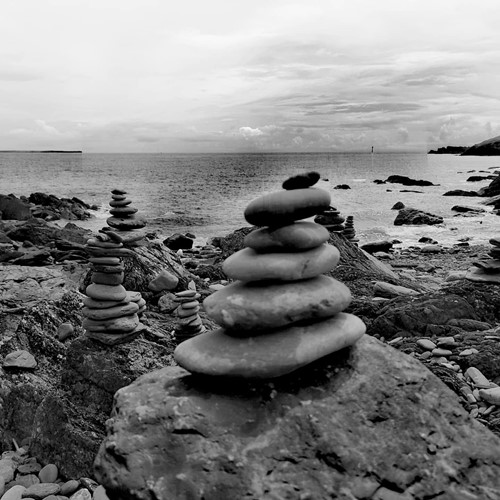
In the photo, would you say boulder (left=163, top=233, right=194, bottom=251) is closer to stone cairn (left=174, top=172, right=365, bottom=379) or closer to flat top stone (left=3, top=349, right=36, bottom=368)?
flat top stone (left=3, top=349, right=36, bottom=368)

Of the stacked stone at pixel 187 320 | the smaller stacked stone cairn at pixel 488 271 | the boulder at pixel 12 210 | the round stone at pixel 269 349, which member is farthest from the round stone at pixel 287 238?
the boulder at pixel 12 210

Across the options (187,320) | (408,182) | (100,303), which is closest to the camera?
(100,303)

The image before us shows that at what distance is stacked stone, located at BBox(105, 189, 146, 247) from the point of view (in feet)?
33.9

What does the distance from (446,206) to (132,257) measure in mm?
35721

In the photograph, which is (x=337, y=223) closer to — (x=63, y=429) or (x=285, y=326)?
(x=63, y=429)

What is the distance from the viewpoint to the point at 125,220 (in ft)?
34.6

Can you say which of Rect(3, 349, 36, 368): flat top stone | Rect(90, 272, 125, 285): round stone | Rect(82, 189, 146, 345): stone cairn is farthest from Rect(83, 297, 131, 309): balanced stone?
Rect(3, 349, 36, 368): flat top stone

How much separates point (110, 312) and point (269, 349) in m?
3.21

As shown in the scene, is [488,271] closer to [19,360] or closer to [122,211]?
[122,211]

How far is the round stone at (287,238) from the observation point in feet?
12.4

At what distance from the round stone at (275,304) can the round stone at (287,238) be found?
25cm

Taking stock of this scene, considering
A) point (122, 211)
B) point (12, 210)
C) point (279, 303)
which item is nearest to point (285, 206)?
point (279, 303)

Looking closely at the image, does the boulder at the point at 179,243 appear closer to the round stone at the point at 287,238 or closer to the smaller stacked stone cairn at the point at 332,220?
the smaller stacked stone cairn at the point at 332,220

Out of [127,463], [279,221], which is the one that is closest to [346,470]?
[127,463]
